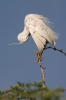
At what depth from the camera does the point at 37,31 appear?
257 inches

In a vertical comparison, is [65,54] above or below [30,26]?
below

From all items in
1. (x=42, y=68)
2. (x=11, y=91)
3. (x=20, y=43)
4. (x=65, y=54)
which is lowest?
(x=11, y=91)

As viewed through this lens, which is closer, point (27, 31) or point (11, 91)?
point (11, 91)

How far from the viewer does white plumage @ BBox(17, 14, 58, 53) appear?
20.1ft

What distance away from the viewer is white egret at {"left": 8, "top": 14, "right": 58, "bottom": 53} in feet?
20.1

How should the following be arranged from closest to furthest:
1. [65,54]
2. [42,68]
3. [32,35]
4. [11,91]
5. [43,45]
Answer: [11,91] → [42,68] → [65,54] → [43,45] → [32,35]

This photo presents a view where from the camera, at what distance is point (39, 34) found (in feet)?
21.2

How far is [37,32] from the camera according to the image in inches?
257

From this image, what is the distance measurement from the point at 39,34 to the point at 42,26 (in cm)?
21

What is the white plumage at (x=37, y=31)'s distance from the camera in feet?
20.1

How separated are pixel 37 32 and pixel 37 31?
0.02m

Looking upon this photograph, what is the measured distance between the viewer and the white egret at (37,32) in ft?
20.1

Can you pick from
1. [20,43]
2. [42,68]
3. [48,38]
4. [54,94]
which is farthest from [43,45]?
[54,94]

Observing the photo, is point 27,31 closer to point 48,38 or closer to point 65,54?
point 48,38
